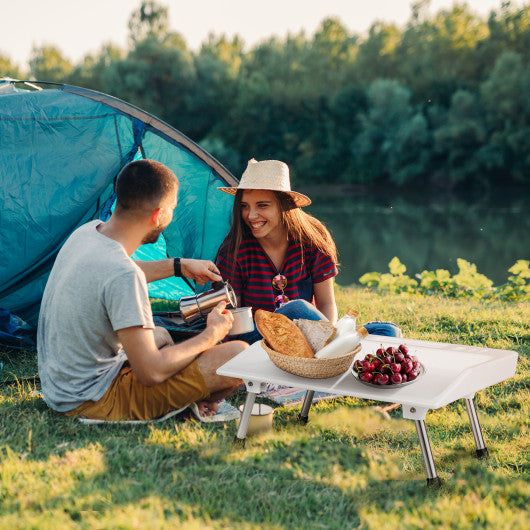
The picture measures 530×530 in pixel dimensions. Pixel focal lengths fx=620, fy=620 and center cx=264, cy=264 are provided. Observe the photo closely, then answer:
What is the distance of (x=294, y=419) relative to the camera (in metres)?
2.75

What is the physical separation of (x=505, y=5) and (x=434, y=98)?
30.1 ft

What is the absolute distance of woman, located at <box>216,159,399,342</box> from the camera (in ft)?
10.9

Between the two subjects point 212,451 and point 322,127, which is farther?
point 322,127

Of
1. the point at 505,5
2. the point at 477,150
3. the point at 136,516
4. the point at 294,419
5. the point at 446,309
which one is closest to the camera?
the point at 136,516

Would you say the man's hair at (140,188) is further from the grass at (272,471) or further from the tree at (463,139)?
the tree at (463,139)

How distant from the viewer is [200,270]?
295 centimetres

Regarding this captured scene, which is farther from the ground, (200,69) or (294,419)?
(200,69)

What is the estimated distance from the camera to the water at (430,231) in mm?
9359

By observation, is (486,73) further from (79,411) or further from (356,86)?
(79,411)

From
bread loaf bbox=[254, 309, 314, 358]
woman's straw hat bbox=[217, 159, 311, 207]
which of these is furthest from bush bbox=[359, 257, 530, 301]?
bread loaf bbox=[254, 309, 314, 358]

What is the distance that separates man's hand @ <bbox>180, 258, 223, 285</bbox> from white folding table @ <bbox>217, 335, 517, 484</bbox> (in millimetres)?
502

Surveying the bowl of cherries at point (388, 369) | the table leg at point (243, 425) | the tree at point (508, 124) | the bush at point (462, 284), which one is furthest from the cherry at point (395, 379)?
the tree at point (508, 124)

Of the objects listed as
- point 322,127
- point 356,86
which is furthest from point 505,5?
point 322,127

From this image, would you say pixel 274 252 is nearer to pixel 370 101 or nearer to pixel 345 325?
pixel 345 325
